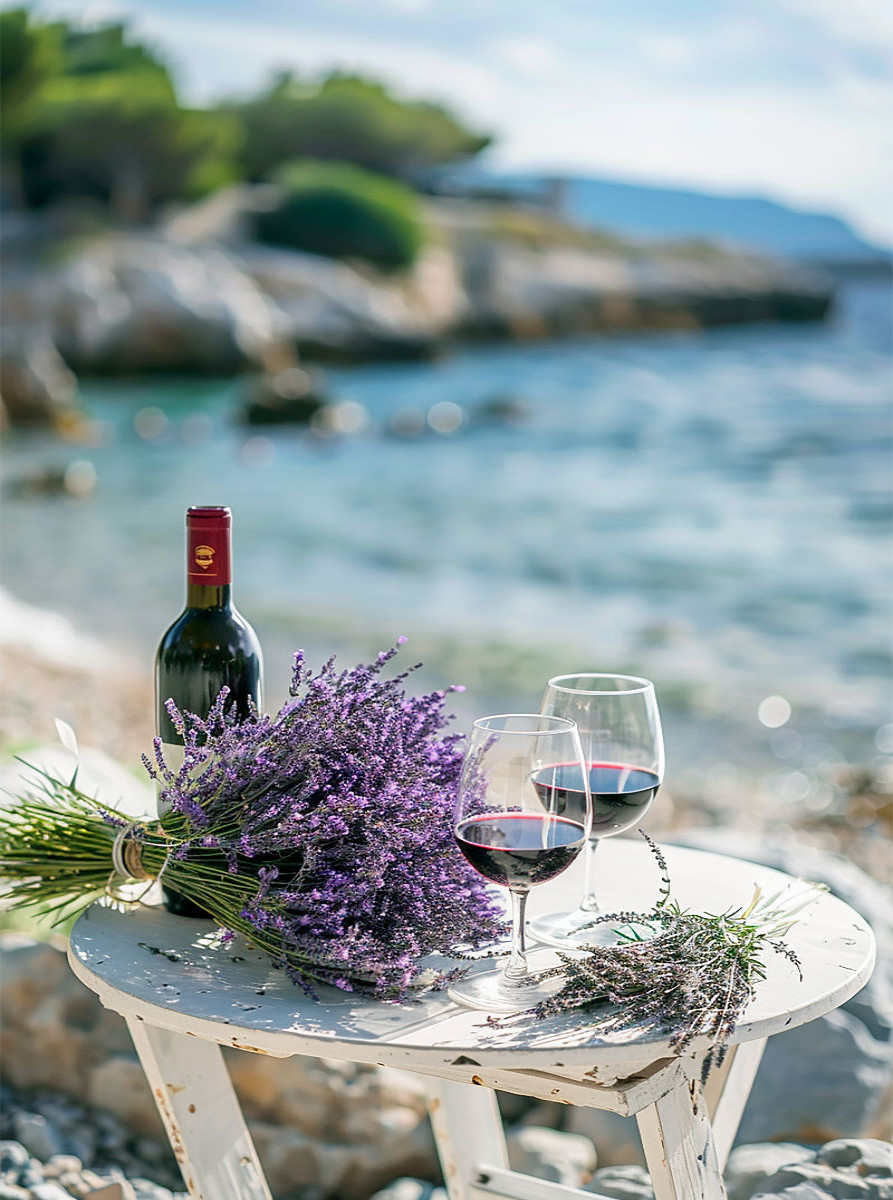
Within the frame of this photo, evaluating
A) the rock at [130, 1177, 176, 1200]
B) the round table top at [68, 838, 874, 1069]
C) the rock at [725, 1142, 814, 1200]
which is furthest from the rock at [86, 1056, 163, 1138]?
the rock at [725, 1142, 814, 1200]

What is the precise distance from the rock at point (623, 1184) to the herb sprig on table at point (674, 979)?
89 centimetres

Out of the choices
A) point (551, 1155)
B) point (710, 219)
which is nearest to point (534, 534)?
point (551, 1155)

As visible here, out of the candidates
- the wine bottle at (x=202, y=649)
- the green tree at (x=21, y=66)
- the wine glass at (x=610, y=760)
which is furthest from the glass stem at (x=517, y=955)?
the green tree at (x=21, y=66)

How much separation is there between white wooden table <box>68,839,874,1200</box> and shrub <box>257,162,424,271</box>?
3213cm

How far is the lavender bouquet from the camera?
1.34 m

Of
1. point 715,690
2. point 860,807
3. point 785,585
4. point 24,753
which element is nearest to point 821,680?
point 715,690

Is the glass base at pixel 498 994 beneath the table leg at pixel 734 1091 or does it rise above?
above

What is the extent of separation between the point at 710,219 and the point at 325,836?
3756 centimetres

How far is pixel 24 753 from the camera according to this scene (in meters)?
2.86

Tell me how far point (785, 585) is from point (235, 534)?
5294 millimetres

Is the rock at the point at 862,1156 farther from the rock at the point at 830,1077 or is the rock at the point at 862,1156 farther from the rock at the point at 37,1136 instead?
the rock at the point at 37,1136

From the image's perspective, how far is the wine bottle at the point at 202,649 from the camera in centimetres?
155

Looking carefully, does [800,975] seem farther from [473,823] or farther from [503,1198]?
[503,1198]

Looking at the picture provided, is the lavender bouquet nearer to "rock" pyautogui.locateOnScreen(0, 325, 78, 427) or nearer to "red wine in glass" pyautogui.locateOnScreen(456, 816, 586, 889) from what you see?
"red wine in glass" pyautogui.locateOnScreen(456, 816, 586, 889)
